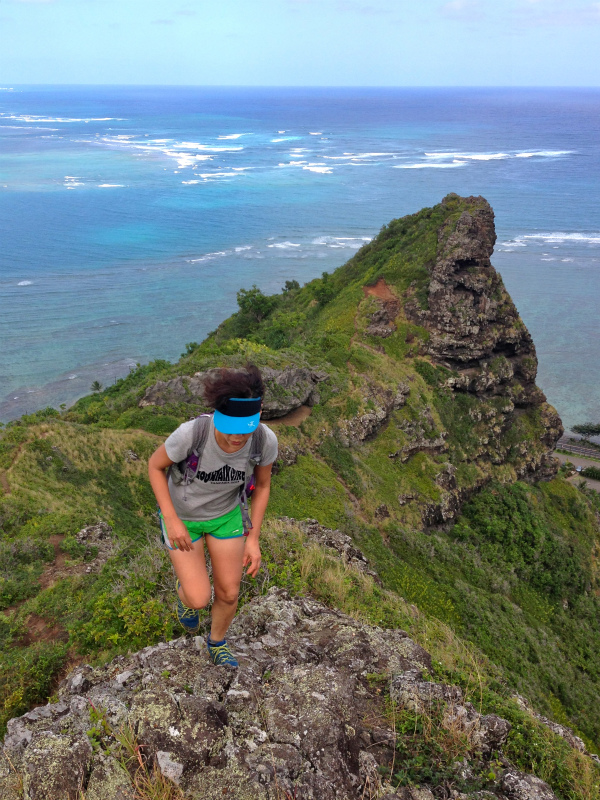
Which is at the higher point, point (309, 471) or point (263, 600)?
point (263, 600)

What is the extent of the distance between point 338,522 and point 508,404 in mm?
18065

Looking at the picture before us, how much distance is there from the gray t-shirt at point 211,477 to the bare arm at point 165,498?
0.11 m

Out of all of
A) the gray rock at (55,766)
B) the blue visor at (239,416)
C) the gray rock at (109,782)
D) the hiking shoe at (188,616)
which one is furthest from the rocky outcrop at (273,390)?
the gray rock at (109,782)

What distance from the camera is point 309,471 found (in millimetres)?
22141

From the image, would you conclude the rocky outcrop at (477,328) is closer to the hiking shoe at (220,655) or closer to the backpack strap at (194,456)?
the hiking shoe at (220,655)

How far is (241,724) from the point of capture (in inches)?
182

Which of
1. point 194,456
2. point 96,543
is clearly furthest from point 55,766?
point 96,543

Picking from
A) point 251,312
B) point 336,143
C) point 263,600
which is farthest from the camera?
point 336,143

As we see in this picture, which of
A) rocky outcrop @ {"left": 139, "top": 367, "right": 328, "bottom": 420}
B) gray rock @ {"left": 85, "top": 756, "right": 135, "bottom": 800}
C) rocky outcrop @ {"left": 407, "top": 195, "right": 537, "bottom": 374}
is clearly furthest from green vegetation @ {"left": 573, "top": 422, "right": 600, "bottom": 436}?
gray rock @ {"left": 85, "top": 756, "right": 135, "bottom": 800}

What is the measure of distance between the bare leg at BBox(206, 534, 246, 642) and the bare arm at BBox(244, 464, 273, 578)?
0.10 metres

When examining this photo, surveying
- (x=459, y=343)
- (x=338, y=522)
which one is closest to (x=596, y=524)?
(x=459, y=343)

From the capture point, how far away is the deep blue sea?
185 ft

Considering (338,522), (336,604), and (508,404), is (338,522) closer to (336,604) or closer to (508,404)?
(336,604)

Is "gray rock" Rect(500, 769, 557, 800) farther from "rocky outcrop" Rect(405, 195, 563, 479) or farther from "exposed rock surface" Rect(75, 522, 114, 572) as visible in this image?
"rocky outcrop" Rect(405, 195, 563, 479)
